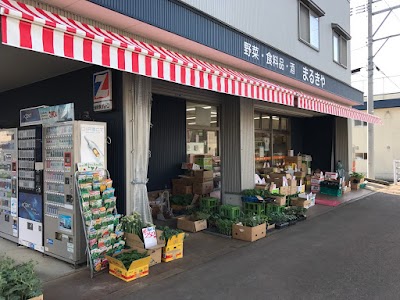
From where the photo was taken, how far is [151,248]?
4969 millimetres

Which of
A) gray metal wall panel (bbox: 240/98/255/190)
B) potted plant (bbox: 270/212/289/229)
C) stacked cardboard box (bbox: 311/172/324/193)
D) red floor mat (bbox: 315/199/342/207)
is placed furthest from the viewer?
stacked cardboard box (bbox: 311/172/324/193)

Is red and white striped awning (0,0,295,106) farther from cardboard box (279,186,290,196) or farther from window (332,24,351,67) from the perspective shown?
window (332,24,351,67)

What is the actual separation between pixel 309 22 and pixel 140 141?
8289 millimetres

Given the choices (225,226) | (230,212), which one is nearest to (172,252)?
(225,226)

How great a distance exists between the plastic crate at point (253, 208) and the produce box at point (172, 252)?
2840mm

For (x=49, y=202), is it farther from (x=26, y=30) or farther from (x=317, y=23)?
(x=317, y=23)

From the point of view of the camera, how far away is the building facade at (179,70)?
13.0 feet

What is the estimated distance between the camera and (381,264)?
516cm

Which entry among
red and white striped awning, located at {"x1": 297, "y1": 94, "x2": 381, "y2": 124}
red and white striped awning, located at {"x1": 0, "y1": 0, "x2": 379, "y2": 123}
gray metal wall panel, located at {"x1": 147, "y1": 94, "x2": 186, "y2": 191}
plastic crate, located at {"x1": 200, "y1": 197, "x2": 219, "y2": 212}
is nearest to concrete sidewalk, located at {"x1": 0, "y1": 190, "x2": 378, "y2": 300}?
plastic crate, located at {"x1": 200, "y1": 197, "x2": 219, "y2": 212}

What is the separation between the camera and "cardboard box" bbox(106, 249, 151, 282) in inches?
177

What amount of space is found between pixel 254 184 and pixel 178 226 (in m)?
2.56

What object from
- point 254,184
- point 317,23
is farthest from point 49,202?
point 317,23

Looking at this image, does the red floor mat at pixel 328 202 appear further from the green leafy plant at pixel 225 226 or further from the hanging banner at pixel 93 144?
the hanging banner at pixel 93 144

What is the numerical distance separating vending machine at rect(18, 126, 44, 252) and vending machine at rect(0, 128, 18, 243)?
0.14 m
